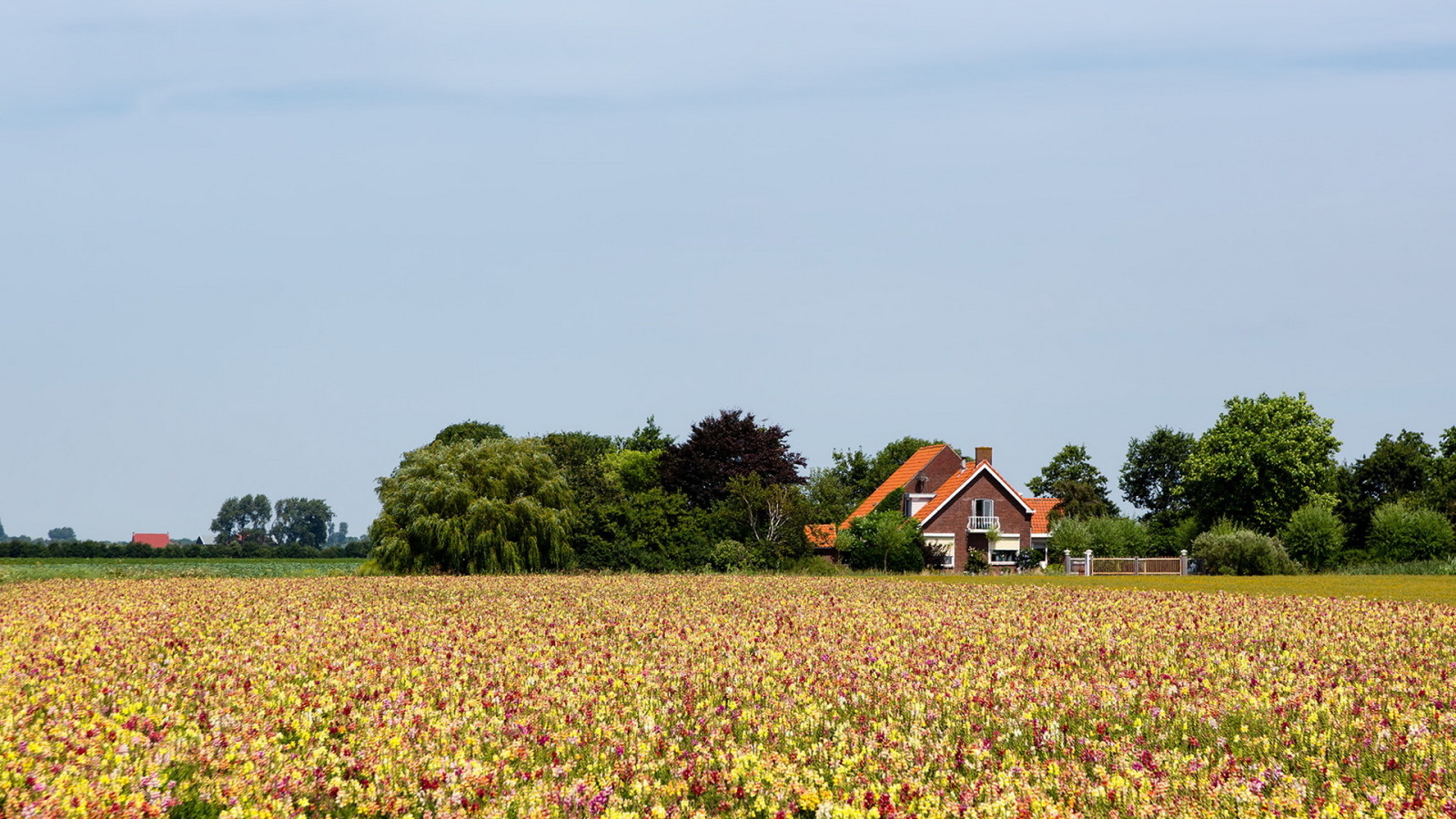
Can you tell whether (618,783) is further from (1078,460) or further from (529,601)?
(1078,460)

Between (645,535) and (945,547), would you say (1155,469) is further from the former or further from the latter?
(645,535)

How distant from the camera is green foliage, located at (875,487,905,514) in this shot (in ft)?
234

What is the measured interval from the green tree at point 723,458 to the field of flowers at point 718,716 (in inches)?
1561

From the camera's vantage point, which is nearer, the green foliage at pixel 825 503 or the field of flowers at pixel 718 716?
the field of flowers at pixel 718 716

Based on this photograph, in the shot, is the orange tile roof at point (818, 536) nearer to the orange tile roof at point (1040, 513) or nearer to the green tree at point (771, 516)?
the green tree at point (771, 516)

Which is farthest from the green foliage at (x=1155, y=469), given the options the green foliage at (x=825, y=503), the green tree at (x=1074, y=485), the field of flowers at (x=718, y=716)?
the field of flowers at (x=718, y=716)

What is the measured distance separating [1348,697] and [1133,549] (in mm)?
52840

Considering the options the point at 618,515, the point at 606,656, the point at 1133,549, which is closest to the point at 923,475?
the point at 1133,549

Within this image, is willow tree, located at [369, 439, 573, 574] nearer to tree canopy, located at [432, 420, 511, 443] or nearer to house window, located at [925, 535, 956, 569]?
house window, located at [925, 535, 956, 569]

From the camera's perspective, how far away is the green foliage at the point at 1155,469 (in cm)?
9581

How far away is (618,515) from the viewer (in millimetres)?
51188

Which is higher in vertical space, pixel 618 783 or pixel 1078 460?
pixel 1078 460

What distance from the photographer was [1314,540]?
Answer: 6041cm

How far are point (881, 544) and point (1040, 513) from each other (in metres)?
25.8
